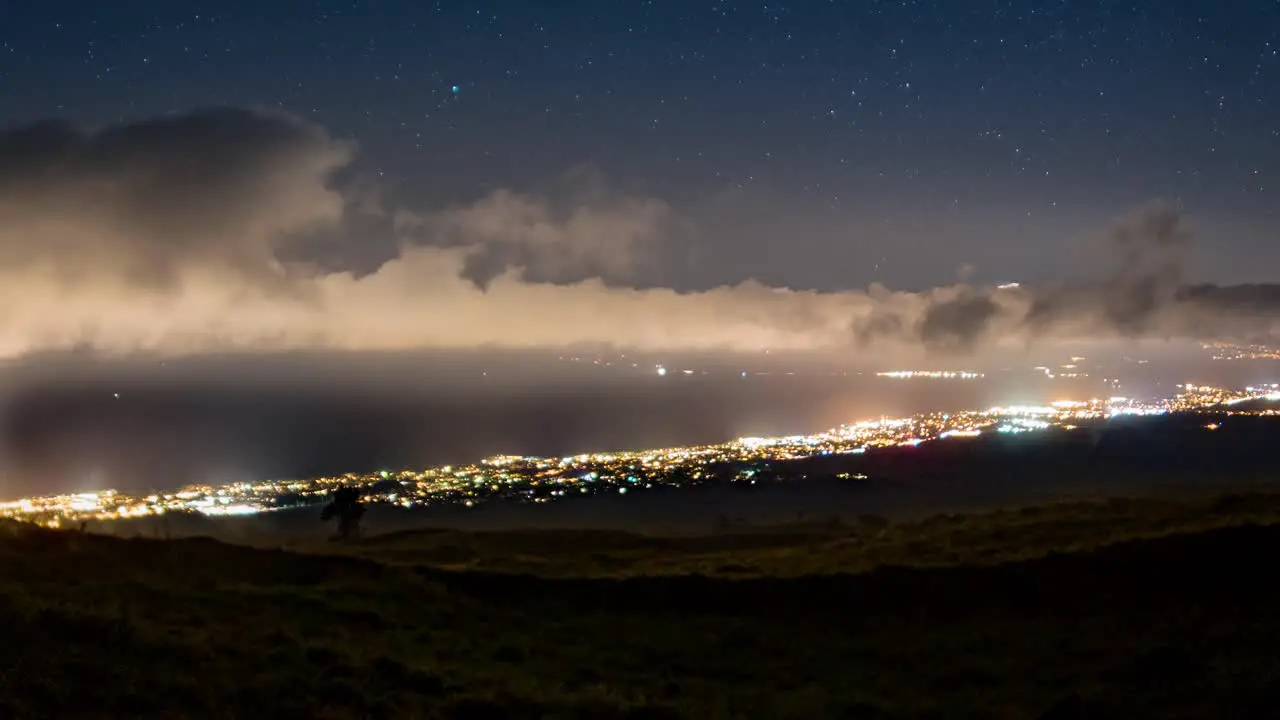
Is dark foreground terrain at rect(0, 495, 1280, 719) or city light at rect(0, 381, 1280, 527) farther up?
dark foreground terrain at rect(0, 495, 1280, 719)

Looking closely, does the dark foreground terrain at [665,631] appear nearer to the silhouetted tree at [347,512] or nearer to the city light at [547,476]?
the silhouetted tree at [347,512]

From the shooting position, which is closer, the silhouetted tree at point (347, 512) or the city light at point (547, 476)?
the silhouetted tree at point (347, 512)

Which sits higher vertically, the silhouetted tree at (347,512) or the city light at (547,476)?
the silhouetted tree at (347,512)

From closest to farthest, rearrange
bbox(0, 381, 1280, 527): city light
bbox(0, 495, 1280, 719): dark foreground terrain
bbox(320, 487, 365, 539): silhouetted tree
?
bbox(0, 495, 1280, 719): dark foreground terrain → bbox(320, 487, 365, 539): silhouetted tree → bbox(0, 381, 1280, 527): city light

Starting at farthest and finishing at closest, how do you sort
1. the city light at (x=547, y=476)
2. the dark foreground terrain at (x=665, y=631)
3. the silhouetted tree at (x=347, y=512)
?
the city light at (x=547, y=476) → the silhouetted tree at (x=347, y=512) → the dark foreground terrain at (x=665, y=631)

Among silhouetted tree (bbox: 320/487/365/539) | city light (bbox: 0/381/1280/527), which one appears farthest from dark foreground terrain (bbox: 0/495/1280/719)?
city light (bbox: 0/381/1280/527)

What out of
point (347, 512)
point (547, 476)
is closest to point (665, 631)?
point (347, 512)

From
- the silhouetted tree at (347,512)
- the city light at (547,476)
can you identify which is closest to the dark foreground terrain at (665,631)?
the silhouetted tree at (347,512)

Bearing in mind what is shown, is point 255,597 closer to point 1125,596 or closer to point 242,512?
point 1125,596

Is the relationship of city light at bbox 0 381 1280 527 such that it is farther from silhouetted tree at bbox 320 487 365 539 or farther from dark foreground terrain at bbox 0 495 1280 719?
dark foreground terrain at bbox 0 495 1280 719

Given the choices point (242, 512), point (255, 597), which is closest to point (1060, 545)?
point (255, 597)
